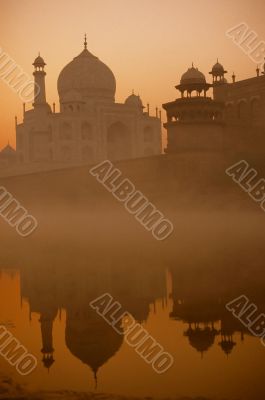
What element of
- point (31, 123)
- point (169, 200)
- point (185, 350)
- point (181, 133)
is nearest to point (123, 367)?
point (185, 350)

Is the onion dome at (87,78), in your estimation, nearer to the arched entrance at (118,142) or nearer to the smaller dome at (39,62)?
the smaller dome at (39,62)

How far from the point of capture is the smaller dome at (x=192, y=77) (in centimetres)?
2569

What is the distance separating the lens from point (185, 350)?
6.89 metres

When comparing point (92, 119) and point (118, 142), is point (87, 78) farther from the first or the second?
point (118, 142)

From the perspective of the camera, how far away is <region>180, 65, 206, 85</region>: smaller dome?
25.7m

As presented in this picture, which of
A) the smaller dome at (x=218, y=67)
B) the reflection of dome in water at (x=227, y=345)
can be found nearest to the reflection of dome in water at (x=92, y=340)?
the reflection of dome in water at (x=227, y=345)

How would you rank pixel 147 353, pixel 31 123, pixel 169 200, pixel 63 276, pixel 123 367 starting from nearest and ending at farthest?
pixel 123 367
pixel 147 353
pixel 63 276
pixel 169 200
pixel 31 123

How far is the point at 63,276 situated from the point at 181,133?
1404 centimetres

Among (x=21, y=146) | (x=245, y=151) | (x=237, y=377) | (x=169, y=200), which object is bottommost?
(x=237, y=377)

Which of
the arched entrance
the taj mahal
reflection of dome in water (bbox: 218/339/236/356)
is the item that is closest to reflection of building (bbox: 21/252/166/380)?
reflection of dome in water (bbox: 218/339/236/356)

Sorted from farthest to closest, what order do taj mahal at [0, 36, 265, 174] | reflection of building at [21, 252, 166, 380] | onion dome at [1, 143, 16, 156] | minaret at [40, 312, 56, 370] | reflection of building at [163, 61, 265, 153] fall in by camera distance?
onion dome at [1, 143, 16, 156] < taj mahal at [0, 36, 265, 174] < reflection of building at [163, 61, 265, 153] < reflection of building at [21, 252, 166, 380] < minaret at [40, 312, 56, 370]

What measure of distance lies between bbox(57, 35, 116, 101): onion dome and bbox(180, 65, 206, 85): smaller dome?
1339 centimetres

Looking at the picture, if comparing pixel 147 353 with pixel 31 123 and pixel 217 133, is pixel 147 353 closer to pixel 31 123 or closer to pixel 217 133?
pixel 217 133

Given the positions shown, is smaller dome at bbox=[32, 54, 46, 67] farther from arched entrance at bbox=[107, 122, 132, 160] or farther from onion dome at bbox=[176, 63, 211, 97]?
onion dome at bbox=[176, 63, 211, 97]
